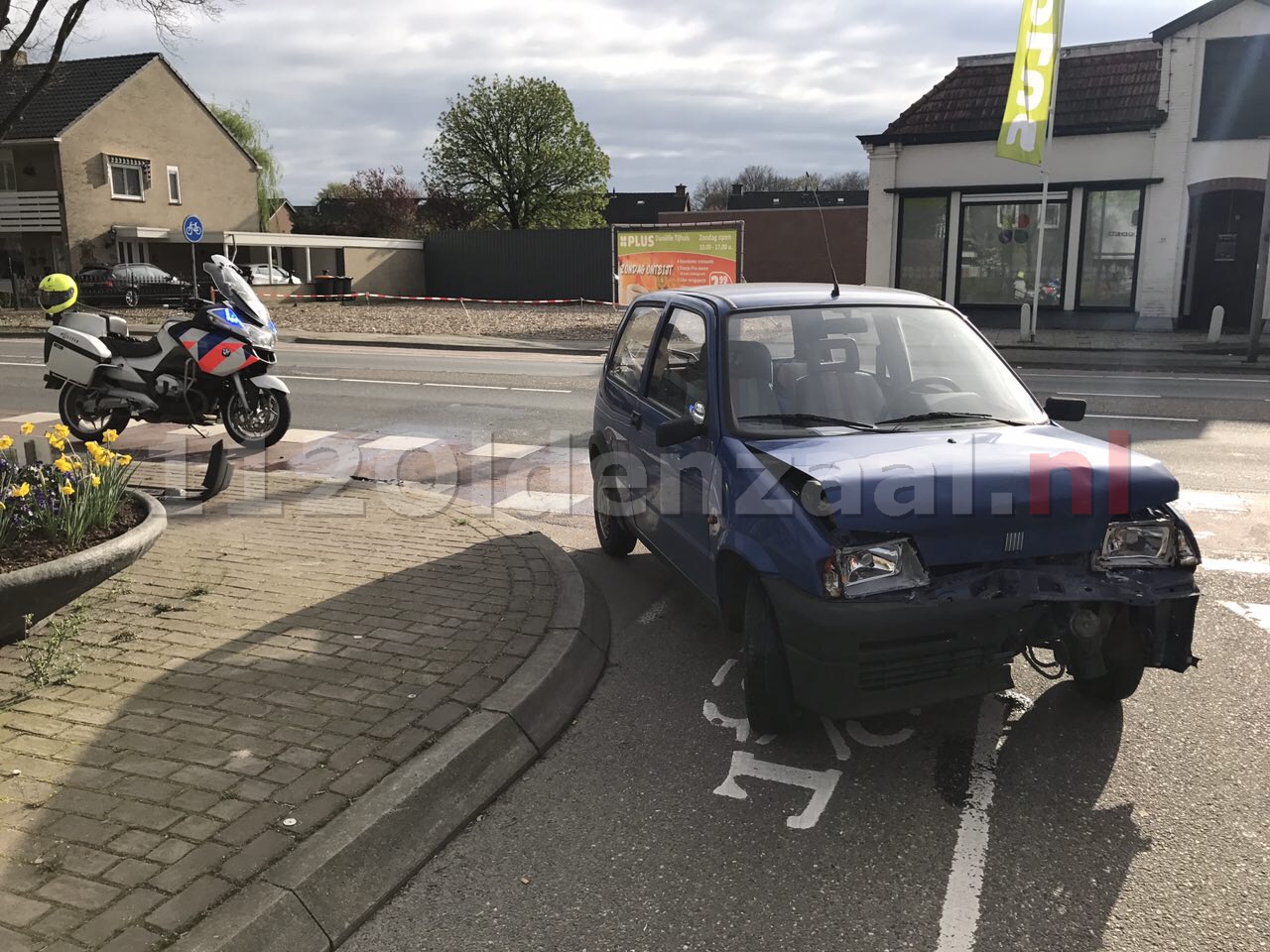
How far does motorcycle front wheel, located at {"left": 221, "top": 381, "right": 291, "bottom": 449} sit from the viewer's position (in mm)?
10070

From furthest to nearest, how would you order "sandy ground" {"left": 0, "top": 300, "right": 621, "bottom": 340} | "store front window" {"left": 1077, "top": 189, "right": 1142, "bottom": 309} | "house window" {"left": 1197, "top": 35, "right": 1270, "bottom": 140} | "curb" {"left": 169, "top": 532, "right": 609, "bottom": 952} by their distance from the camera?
"sandy ground" {"left": 0, "top": 300, "right": 621, "bottom": 340} < "store front window" {"left": 1077, "top": 189, "right": 1142, "bottom": 309} < "house window" {"left": 1197, "top": 35, "right": 1270, "bottom": 140} < "curb" {"left": 169, "top": 532, "right": 609, "bottom": 952}

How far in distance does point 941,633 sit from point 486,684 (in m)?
1.88

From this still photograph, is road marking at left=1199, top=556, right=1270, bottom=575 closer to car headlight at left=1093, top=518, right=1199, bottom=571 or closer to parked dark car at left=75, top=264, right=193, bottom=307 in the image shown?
car headlight at left=1093, top=518, right=1199, bottom=571

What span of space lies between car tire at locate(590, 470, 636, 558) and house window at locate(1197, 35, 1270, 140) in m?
22.3

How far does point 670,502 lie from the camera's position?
5141 mm

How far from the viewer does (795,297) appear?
5234 mm

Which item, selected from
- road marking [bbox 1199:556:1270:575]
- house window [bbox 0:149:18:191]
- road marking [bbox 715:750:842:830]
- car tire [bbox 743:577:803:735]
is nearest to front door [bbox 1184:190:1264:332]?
road marking [bbox 1199:556:1270:575]

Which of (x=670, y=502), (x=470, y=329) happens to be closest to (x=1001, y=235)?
(x=470, y=329)

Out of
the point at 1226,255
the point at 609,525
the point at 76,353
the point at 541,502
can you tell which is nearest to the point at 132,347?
the point at 76,353

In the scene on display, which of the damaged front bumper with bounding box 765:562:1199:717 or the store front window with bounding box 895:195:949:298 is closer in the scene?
the damaged front bumper with bounding box 765:562:1199:717

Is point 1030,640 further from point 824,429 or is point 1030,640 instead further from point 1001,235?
point 1001,235

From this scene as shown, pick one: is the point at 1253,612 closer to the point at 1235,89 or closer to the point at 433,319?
the point at 1235,89

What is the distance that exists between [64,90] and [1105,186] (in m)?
39.1

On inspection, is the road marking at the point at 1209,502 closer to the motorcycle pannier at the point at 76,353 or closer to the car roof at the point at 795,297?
the car roof at the point at 795,297
